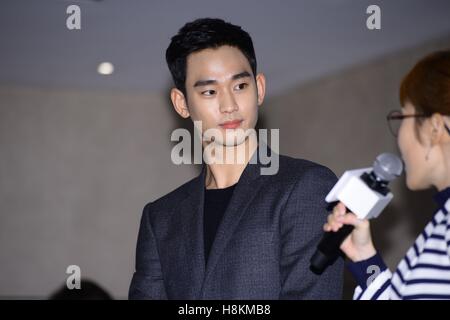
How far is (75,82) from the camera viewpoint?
7250 millimetres

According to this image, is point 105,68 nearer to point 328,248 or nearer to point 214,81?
point 214,81

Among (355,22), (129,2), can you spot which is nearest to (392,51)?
(355,22)

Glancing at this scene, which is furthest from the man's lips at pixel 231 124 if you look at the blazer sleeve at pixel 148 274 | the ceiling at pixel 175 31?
the ceiling at pixel 175 31

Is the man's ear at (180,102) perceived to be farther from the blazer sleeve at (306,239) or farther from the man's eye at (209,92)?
the blazer sleeve at (306,239)

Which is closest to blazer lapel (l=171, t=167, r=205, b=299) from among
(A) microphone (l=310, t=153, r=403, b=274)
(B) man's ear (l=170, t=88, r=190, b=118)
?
(B) man's ear (l=170, t=88, r=190, b=118)

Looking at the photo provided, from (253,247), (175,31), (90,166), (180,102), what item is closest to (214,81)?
(180,102)

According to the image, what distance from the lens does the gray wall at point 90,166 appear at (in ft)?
24.1

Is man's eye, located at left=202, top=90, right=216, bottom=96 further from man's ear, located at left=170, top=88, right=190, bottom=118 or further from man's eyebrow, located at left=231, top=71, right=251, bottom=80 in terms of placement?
man's ear, located at left=170, top=88, right=190, bottom=118

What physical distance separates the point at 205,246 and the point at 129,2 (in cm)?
321

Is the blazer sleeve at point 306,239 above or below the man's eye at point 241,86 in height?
below

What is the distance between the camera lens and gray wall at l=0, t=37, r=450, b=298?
24.1 feet

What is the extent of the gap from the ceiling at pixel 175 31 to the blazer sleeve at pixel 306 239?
10.4ft

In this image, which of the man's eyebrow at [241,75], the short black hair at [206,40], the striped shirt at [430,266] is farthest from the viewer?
the short black hair at [206,40]

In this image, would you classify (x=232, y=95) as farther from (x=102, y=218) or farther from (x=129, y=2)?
(x=102, y=218)
